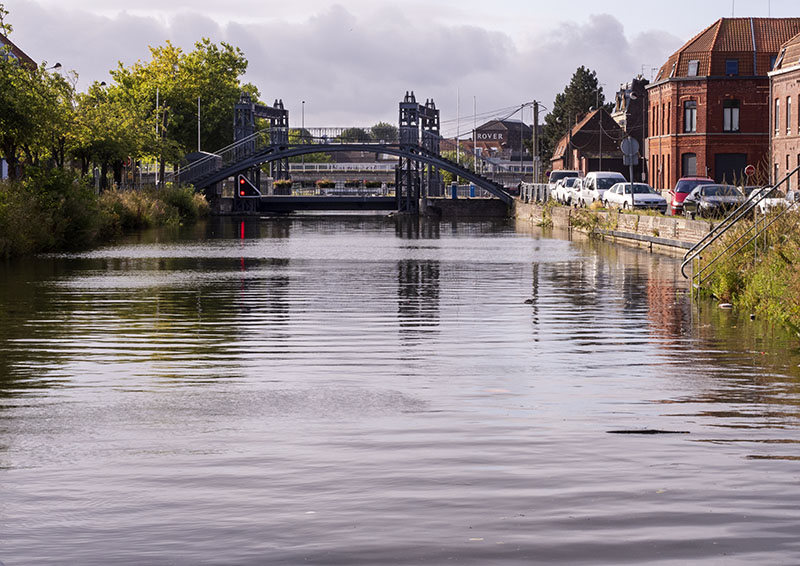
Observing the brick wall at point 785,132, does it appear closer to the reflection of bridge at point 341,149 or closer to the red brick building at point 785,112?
the red brick building at point 785,112

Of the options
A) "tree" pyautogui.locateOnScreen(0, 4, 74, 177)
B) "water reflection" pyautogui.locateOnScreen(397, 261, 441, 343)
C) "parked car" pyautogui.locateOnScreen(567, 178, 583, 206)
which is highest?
"tree" pyautogui.locateOnScreen(0, 4, 74, 177)

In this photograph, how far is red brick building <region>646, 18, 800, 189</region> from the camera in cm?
8394

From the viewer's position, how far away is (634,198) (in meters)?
55.8

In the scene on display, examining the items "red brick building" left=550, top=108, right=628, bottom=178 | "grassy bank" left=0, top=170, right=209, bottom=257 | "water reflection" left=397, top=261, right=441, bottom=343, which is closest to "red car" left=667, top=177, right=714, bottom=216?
"water reflection" left=397, top=261, right=441, bottom=343

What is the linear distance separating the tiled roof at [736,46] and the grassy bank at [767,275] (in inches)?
2499

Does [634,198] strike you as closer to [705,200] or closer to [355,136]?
[705,200]

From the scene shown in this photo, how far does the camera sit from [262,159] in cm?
9544

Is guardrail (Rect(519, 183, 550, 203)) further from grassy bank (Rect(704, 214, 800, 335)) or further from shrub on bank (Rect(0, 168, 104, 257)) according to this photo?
grassy bank (Rect(704, 214, 800, 335))

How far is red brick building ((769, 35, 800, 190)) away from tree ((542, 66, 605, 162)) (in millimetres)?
79853

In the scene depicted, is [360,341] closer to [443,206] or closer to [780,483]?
[780,483]

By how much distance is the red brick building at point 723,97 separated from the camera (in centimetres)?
8394

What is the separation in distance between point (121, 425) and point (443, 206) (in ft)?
290

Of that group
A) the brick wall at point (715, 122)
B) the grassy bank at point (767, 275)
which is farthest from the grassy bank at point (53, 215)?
the brick wall at point (715, 122)

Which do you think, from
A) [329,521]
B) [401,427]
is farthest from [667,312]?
[329,521]
